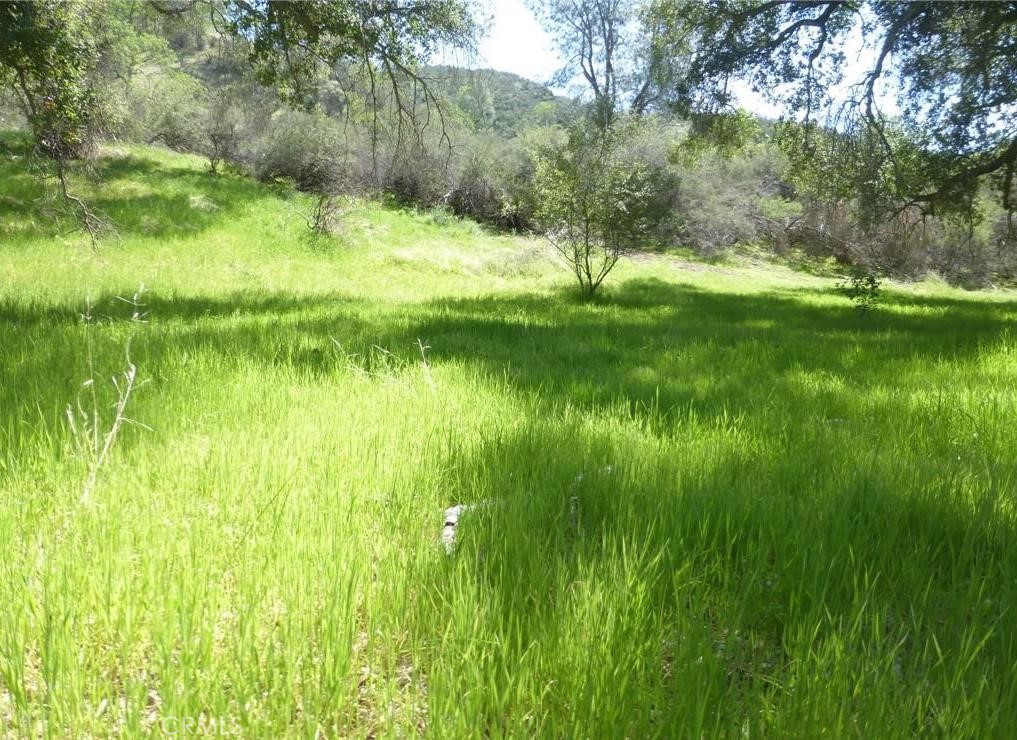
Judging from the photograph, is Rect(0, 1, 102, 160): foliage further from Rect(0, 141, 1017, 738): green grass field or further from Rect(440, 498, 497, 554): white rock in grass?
Rect(440, 498, 497, 554): white rock in grass

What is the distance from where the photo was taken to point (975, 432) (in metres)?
2.69

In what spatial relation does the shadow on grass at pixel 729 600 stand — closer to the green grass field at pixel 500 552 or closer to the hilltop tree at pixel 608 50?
the green grass field at pixel 500 552

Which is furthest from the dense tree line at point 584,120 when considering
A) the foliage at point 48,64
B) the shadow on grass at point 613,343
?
the shadow on grass at point 613,343

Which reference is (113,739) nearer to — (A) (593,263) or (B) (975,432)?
(B) (975,432)

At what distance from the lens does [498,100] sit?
144 ft

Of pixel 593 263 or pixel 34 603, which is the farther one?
pixel 593 263

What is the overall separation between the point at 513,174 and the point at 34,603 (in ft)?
87.8

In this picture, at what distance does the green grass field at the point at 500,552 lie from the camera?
3.17 ft

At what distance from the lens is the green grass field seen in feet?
3.17

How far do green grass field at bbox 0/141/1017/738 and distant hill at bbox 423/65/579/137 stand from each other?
20.2 ft

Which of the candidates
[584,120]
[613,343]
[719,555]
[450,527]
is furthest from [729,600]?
[584,120]

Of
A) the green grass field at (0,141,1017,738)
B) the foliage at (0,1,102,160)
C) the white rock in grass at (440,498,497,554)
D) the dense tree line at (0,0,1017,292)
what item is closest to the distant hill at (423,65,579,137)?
the dense tree line at (0,0,1017,292)

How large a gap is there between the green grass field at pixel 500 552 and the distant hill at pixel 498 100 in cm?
616

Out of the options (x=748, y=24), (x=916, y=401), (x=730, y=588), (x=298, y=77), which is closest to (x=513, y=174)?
(x=748, y=24)
